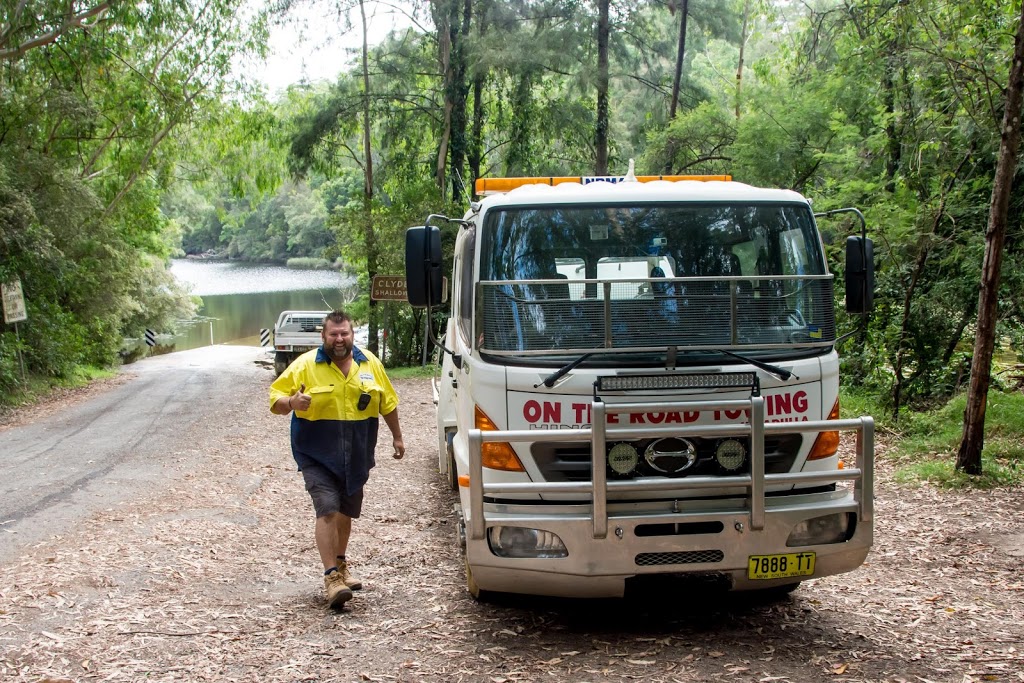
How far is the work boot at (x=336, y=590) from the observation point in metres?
5.58

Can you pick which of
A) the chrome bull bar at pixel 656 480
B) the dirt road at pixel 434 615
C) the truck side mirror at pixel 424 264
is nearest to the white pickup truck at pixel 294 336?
the dirt road at pixel 434 615

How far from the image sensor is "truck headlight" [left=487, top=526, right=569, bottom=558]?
4.75 m

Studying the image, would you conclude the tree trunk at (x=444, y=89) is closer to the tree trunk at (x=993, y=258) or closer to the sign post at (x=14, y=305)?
the sign post at (x=14, y=305)

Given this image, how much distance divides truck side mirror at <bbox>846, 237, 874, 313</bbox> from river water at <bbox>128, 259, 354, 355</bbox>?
1759 inches

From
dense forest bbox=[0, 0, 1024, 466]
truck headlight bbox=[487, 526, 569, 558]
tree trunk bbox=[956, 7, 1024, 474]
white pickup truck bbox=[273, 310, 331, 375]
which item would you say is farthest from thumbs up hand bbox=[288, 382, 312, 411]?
white pickup truck bbox=[273, 310, 331, 375]

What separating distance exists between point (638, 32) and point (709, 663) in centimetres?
2040

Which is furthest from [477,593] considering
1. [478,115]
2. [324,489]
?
[478,115]

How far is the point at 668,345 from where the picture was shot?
5023mm

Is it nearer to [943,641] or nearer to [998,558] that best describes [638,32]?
[998,558]

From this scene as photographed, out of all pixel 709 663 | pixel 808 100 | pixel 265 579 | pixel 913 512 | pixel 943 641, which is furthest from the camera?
pixel 808 100

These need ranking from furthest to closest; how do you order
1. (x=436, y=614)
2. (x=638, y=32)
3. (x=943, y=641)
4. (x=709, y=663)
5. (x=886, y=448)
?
(x=638, y=32), (x=886, y=448), (x=436, y=614), (x=943, y=641), (x=709, y=663)

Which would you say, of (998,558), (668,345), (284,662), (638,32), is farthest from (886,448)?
(638,32)

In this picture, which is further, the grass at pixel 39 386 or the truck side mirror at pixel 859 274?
the grass at pixel 39 386

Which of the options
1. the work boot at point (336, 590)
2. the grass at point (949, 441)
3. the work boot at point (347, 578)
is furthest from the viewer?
the grass at point (949, 441)
